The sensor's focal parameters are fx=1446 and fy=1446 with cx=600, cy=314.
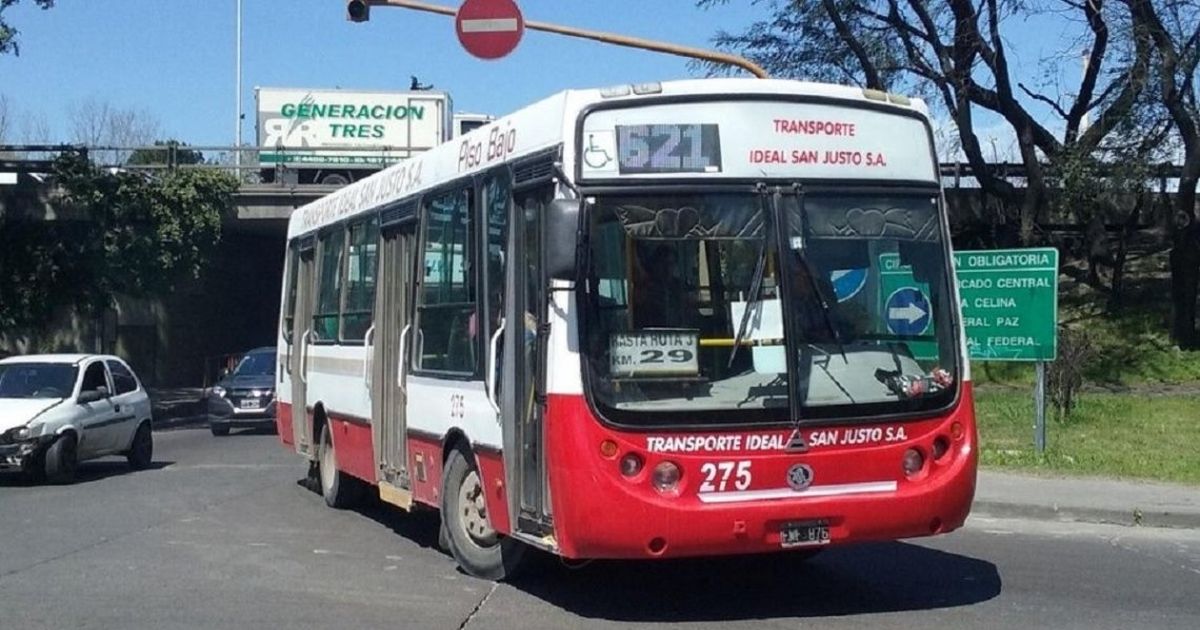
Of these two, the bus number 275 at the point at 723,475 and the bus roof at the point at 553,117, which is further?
the bus roof at the point at 553,117

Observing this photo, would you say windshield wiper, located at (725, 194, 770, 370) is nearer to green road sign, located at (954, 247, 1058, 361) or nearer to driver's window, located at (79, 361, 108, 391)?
green road sign, located at (954, 247, 1058, 361)

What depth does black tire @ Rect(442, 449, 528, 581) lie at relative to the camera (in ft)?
32.3

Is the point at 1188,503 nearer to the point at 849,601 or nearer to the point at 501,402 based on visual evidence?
the point at 849,601

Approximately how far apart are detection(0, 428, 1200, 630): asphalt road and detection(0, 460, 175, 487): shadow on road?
3.44 metres

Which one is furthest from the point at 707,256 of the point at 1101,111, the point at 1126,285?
the point at 1126,285

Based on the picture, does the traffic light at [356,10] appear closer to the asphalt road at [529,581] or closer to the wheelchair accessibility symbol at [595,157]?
the asphalt road at [529,581]

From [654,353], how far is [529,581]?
2562 millimetres

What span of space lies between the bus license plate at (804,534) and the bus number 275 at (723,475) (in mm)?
365

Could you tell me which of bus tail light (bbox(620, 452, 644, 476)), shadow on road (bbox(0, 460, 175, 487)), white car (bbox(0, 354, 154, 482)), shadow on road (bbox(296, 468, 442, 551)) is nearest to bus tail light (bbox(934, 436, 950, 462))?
bus tail light (bbox(620, 452, 644, 476))

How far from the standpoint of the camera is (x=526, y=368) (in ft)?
28.6

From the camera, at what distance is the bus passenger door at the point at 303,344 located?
15.4 m

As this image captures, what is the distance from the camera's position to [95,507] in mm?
14867

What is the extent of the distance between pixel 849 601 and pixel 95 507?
883cm

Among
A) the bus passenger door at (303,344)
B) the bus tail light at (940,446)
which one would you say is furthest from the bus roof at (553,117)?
the bus passenger door at (303,344)
